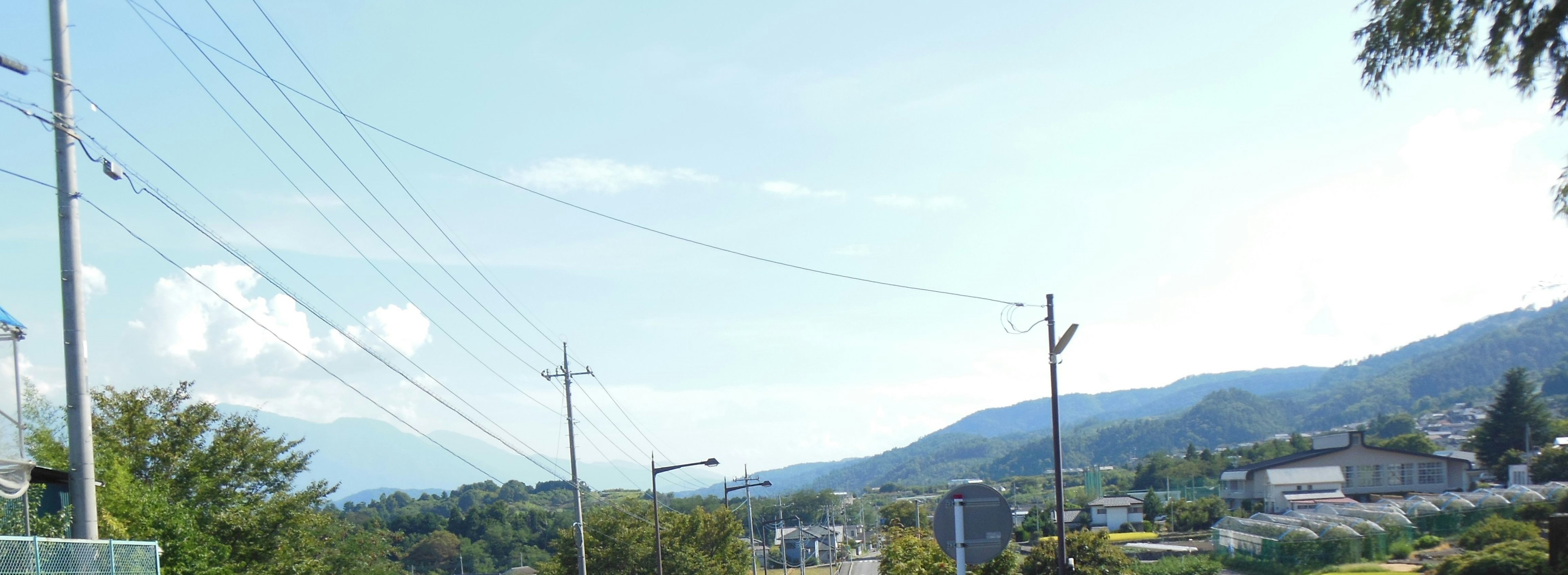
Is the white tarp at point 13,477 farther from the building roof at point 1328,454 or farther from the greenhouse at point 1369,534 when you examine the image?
the building roof at point 1328,454

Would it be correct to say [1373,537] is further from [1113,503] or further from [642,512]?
[1113,503]

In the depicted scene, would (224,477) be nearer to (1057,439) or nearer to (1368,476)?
(1057,439)

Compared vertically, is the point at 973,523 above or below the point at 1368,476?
above

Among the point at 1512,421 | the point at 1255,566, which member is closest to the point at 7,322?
the point at 1255,566

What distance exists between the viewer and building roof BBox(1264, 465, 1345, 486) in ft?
274

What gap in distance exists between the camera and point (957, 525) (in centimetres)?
861

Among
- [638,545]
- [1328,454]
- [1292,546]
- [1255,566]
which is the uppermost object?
[1292,546]

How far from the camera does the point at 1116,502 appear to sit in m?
94.1

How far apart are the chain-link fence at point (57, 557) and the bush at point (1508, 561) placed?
28.4m

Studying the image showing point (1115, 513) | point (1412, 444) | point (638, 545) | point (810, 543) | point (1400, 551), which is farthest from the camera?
point (810, 543)

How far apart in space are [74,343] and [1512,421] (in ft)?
358

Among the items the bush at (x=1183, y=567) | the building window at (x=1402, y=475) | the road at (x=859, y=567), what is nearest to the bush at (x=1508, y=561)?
the bush at (x=1183, y=567)

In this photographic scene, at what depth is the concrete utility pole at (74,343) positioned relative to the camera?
10.9 meters

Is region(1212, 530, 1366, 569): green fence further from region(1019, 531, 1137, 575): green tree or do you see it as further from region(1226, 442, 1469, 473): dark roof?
region(1226, 442, 1469, 473): dark roof
